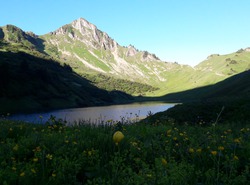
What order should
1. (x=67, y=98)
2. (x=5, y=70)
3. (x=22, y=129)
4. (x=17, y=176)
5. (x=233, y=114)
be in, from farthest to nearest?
(x=67, y=98), (x=5, y=70), (x=233, y=114), (x=22, y=129), (x=17, y=176)

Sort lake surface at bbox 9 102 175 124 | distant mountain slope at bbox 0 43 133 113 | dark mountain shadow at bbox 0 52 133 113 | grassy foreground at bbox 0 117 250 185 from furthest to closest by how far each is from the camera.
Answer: distant mountain slope at bbox 0 43 133 113, dark mountain shadow at bbox 0 52 133 113, lake surface at bbox 9 102 175 124, grassy foreground at bbox 0 117 250 185

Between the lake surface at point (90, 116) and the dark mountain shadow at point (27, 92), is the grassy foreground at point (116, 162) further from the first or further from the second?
the dark mountain shadow at point (27, 92)

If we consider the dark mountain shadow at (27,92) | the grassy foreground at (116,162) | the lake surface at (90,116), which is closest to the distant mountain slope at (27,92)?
the dark mountain shadow at (27,92)

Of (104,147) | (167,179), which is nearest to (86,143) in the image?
(104,147)

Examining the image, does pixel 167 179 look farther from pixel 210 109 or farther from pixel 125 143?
pixel 210 109

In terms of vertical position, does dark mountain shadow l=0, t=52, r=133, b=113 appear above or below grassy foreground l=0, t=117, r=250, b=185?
above

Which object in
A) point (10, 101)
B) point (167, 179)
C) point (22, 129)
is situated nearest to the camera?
point (167, 179)

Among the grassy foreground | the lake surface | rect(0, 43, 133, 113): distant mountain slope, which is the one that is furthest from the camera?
rect(0, 43, 133, 113): distant mountain slope

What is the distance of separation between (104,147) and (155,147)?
1274 millimetres

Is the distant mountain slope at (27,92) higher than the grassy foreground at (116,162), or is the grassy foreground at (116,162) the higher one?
the distant mountain slope at (27,92)

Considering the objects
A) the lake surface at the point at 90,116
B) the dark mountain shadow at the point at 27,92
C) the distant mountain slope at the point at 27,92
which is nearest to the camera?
the lake surface at the point at 90,116

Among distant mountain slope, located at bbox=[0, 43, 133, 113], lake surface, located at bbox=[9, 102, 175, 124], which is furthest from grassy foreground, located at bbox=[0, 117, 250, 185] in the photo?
distant mountain slope, located at bbox=[0, 43, 133, 113]

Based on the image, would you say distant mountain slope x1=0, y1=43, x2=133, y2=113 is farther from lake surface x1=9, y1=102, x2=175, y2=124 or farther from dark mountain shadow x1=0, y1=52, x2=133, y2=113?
lake surface x1=9, y1=102, x2=175, y2=124

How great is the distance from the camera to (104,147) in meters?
6.14
